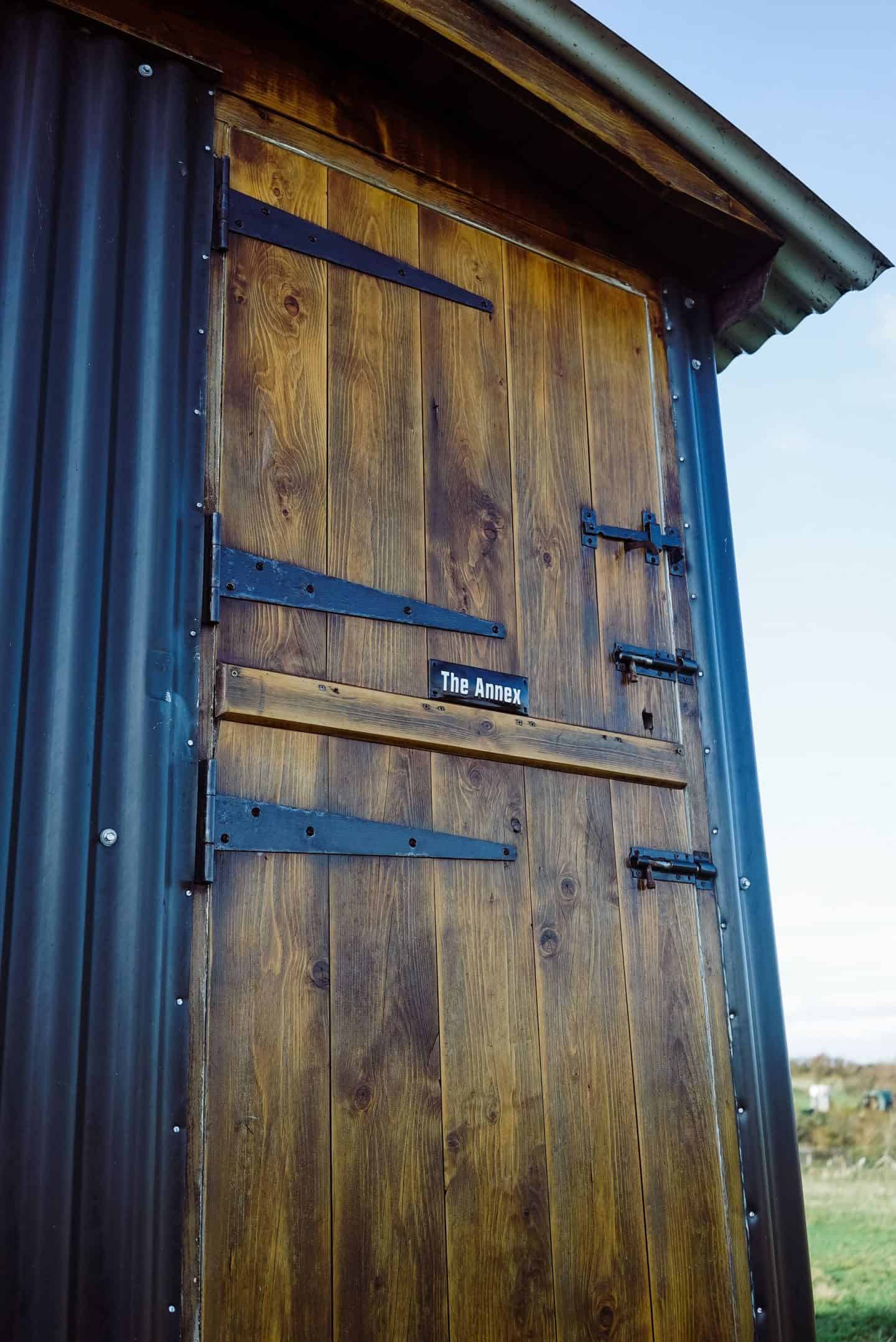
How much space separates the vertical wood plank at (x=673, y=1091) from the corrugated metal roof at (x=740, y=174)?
1791 millimetres

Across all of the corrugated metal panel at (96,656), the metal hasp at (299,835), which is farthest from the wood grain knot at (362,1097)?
the metal hasp at (299,835)

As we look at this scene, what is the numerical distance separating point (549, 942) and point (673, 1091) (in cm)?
47

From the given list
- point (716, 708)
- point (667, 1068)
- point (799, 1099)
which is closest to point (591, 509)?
point (716, 708)

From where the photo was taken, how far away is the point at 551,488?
334 centimetres

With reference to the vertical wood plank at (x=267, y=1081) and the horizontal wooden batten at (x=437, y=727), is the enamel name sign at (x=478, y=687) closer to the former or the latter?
the horizontal wooden batten at (x=437, y=727)

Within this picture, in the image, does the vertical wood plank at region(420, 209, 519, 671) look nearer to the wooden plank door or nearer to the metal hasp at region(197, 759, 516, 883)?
the wooden plank door

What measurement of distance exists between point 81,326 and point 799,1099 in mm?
7213

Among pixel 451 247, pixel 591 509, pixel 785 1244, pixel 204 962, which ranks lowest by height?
pixel 785 1244

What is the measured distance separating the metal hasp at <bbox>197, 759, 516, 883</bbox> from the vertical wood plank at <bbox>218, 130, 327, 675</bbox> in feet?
1.01

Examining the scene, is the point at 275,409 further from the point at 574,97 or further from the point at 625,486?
the point at 574,97

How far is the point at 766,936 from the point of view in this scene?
3305 mm

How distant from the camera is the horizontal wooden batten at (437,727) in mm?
2602

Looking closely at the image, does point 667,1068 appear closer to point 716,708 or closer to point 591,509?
point 716,708

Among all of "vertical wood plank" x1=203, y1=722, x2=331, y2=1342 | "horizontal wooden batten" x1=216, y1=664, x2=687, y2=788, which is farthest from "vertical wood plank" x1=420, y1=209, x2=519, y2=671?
"vertical wood plank" x1=203, y1=722, x2=331, y2=1342
